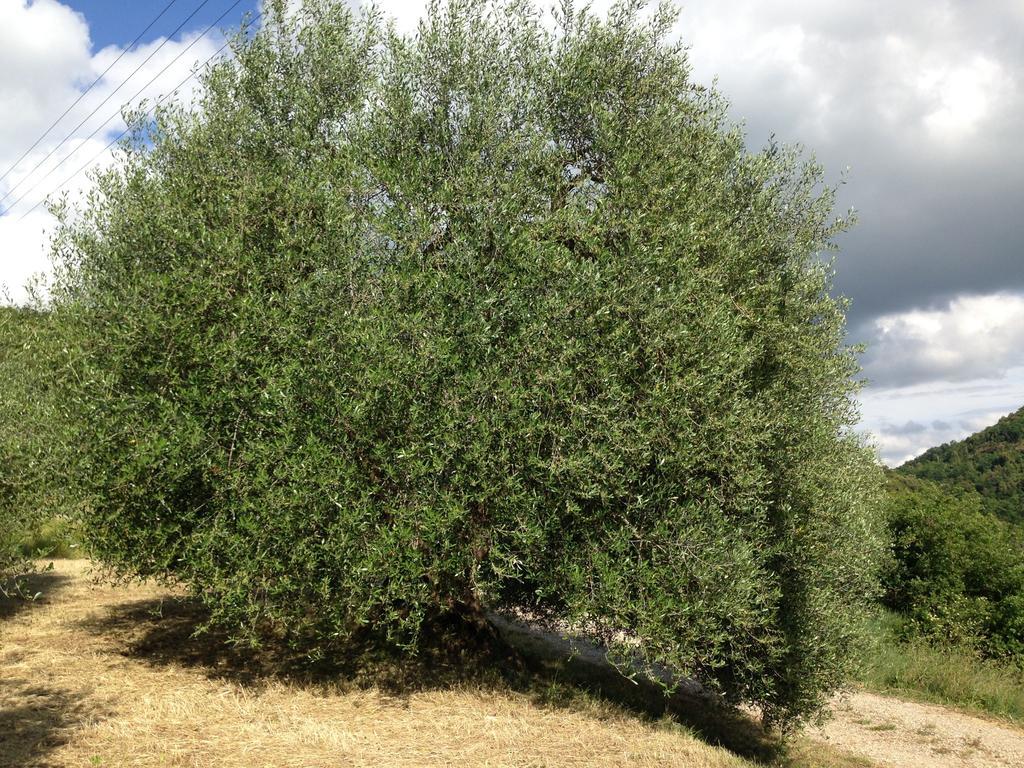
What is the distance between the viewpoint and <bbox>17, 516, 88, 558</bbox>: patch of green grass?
547 inches

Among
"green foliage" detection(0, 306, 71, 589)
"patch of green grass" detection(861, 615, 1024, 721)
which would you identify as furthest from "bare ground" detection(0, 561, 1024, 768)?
"patch of green grass" detection(861, 615, 1024, 721)

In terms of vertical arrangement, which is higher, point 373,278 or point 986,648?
point 373,278

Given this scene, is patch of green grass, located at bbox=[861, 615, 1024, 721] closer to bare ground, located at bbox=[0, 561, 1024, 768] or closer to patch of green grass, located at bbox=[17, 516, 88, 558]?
bare ground, located at bbox=[0, 561, 1024, 768]

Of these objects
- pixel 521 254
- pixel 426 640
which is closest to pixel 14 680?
pixel 426 640

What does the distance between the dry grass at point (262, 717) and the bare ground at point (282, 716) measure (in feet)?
0.11

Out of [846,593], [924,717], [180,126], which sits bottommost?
[924,717]

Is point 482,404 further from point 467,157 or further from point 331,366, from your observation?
point 467,157

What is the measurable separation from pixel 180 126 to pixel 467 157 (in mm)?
6063

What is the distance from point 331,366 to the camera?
11.9m

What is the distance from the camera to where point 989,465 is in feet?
328

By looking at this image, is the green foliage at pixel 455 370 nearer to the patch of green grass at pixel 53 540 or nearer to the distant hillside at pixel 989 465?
the patch of green grass at pixel 53 540

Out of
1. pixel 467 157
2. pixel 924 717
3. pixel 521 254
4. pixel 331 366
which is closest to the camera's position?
pixel 331 366

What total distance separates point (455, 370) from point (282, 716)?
6486mm

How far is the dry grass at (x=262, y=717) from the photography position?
10773 mm
